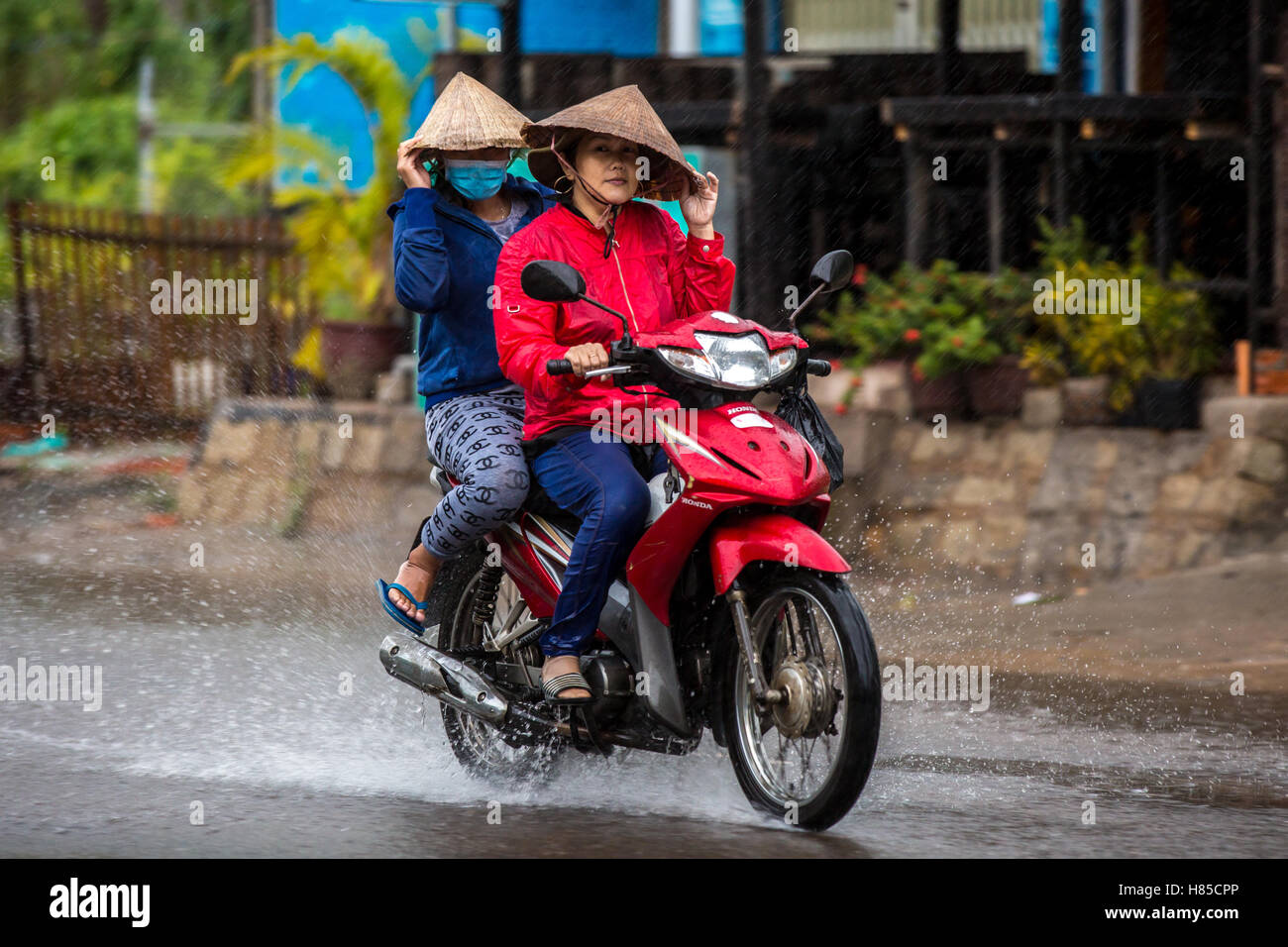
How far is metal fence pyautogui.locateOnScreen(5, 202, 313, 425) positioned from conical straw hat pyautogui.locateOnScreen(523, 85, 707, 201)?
371 inches

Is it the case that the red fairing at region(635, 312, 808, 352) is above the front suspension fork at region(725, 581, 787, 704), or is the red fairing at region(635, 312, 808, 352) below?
above

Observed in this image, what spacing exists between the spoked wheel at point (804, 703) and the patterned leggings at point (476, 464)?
2.80 ft

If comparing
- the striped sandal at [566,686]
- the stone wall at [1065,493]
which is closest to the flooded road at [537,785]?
the striped sandal at [566,686]

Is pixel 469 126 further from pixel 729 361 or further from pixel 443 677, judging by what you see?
pixel 443 677

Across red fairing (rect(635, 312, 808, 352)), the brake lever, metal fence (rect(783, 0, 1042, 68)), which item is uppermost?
metal fence (rect(783, 0, 1042, 68))

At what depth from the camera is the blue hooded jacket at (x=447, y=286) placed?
5.43 meters

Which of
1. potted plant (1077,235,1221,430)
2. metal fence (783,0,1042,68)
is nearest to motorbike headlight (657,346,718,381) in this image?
potted plant (1077,235,1221,430)

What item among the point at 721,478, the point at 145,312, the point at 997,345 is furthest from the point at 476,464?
the point at 145,312

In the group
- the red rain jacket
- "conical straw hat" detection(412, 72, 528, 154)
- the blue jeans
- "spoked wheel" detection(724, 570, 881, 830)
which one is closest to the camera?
"spoked wheel" detection(724, 570, 881, 830)

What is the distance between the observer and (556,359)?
16.1ft

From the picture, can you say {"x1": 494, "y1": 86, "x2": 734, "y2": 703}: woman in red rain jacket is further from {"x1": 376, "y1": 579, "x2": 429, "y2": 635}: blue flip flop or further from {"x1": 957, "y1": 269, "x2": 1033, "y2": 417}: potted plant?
{"x1": 957, "y1": 269, "x2": 1033, "y2": 417}: potted plant

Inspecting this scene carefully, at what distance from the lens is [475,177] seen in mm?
5672

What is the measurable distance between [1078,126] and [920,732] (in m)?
6.94

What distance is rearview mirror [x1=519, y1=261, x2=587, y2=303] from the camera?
15.4ft
